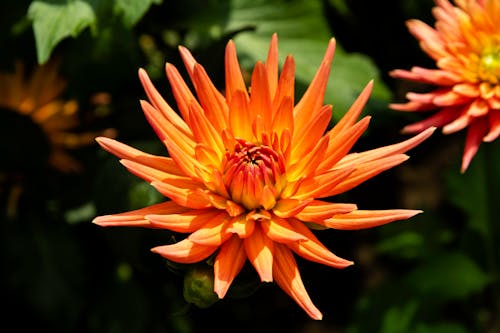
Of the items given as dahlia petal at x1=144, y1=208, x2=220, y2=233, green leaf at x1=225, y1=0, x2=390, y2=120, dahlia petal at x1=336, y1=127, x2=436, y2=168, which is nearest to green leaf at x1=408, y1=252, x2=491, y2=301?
green leaf at x1=225, y1=0, x2=390, y2=120

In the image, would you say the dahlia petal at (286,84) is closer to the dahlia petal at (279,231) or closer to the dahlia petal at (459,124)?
the dahlia petal at (279,231)

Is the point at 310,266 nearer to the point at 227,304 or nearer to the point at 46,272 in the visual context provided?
the point at 227,304

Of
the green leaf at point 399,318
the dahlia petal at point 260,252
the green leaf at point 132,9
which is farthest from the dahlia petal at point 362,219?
the green leaf at point 399,318

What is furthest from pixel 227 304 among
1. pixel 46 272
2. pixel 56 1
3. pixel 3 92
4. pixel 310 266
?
pixel 56 1

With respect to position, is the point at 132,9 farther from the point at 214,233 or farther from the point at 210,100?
the point at 214,233

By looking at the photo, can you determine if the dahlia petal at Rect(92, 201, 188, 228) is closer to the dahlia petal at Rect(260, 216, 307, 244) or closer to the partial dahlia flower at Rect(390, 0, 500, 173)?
the dahlia petal at Rect(260, 216, 307, 244)

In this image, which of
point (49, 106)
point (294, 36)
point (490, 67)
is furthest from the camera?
point (49, 106)

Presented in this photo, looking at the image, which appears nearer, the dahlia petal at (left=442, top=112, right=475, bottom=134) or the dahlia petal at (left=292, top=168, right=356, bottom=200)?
the dahlia petal at (left=292, top=168, right=356, bottom=200)

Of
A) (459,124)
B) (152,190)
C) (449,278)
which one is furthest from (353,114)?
(449,278)
